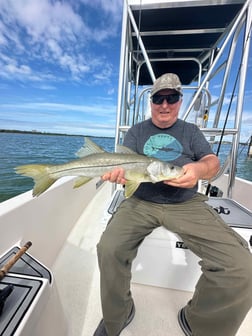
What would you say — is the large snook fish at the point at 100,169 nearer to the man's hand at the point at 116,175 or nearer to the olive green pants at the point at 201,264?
the man's hand at the point at 116,175

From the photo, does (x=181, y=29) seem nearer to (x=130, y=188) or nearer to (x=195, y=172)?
(x=195, y=172)

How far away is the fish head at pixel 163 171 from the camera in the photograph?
114 cm

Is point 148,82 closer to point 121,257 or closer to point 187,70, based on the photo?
point 187,70

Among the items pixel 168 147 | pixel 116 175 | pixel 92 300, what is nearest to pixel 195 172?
pixel 168 147

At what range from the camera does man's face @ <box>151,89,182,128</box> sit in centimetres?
147

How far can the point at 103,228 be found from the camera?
4.80 feet

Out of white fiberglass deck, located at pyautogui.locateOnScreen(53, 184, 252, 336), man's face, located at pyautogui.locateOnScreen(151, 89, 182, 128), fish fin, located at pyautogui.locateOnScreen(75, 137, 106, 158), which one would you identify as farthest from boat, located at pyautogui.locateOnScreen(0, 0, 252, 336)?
man's face, located at pyautogui.locateOnScreen(151, 89, 182, 128)

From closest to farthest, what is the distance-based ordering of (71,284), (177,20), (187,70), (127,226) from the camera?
(127,226) → (71,284) → (177,20) → (187,70)

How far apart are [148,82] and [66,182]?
11.2 ft

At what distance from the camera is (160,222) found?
4.22 ft

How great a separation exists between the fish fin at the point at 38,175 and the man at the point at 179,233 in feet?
1.27

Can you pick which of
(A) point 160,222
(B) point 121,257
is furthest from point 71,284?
(A) point 160,222

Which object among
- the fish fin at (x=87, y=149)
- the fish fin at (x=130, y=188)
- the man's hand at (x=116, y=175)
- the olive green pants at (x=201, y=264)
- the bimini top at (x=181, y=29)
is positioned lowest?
the olive green pants at (x=201, y=264)

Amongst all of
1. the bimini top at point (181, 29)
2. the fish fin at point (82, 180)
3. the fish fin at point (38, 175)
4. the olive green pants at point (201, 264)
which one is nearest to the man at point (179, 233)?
the olive green pants at point (201, 264)
